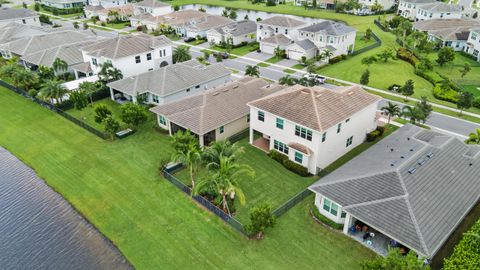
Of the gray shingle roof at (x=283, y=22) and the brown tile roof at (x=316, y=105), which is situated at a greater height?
the gray shingle roof at (x=283, y=22)

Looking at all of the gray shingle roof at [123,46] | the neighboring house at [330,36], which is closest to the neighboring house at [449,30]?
the neighboring house at [330,36]

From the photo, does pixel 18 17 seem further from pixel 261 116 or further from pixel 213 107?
pixel 261 116

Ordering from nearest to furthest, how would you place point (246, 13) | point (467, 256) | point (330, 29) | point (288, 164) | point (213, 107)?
point (467, 256), point (288, 164), point (213, 107), point (330, 29), point (246, 13)

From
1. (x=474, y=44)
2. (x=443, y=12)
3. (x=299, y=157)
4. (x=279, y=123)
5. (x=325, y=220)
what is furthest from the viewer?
(x=443, y=12)

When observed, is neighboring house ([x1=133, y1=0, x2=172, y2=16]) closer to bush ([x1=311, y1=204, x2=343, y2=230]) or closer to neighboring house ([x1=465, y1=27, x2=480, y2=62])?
neighboring house ([x1=465, y1=27, x2=480, y2=62])

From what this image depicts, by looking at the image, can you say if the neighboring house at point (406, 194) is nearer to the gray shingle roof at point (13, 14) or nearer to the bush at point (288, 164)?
the bush at point (288, 164)

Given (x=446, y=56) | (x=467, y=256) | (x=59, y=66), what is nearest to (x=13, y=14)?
(x=59, y=66)
